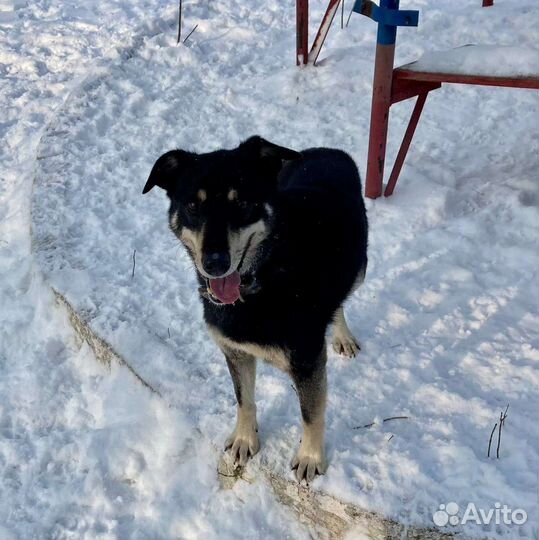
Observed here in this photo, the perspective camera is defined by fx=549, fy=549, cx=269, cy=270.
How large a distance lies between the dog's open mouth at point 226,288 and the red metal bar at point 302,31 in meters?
5.17

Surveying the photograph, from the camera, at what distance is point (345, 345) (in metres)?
3.59

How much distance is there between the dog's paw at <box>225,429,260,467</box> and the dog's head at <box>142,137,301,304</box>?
97cm

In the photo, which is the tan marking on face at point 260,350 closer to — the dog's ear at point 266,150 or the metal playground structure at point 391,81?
the dog's ear at point 266,150

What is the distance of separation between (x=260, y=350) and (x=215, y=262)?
55cm

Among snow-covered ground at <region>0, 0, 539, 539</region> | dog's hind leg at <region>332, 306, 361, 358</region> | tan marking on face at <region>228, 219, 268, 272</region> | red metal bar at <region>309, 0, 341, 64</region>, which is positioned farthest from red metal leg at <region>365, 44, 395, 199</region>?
tan marking on face at <region>228, 219, 268, 272</region>

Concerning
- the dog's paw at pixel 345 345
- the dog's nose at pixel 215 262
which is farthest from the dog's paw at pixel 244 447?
the dog's nose at pixel 215 262

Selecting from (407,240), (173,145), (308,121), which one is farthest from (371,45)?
(407,240)

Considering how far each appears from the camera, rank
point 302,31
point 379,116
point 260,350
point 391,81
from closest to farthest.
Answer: point 260,350 < point 391,81 < point 379,116 < point 302,31

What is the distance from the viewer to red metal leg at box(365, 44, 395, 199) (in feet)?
15.0

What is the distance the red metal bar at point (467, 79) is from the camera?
3.97 m

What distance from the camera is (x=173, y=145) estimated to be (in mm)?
5891

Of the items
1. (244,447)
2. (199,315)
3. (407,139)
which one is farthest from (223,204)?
(407,139)

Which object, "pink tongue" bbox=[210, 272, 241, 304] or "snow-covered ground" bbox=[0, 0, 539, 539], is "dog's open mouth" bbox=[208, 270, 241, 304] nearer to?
"pink tongue" bbox=[210, 272, 241, 304]

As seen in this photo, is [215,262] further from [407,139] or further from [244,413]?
[407,139]
